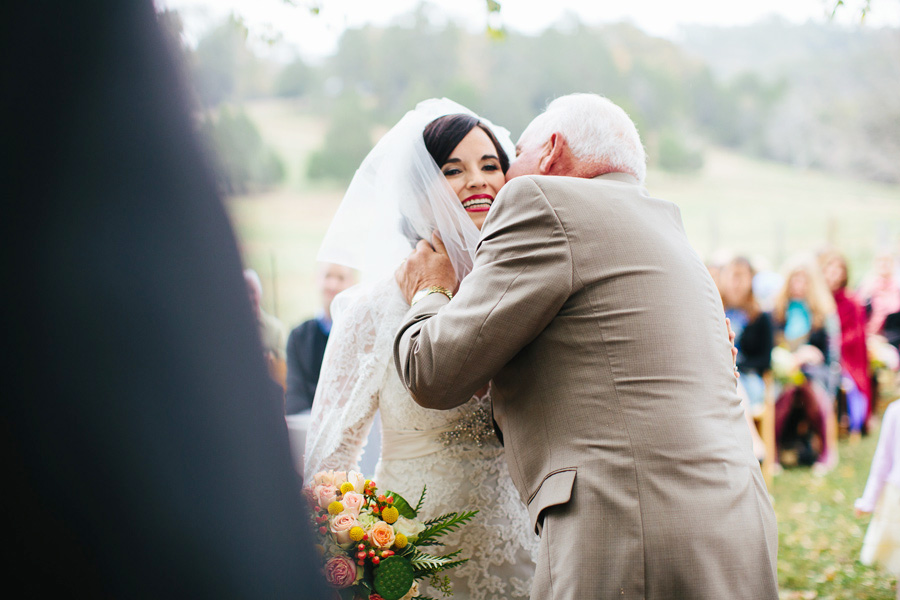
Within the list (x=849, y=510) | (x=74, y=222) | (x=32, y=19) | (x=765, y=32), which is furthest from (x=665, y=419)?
(x=765, y=32)

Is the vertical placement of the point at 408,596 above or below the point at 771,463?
above

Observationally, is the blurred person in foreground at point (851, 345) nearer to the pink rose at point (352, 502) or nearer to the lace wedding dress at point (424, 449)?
the lace wedding dress at point (424, 449)

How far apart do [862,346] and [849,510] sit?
3459 mm

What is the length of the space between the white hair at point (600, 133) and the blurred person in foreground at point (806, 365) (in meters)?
6.76

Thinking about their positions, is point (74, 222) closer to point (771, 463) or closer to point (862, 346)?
point (771, 463)


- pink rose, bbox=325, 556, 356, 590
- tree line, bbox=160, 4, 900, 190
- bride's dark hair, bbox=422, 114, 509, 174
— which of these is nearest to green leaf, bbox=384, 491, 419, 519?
Result: pink rose, bbox=325, 556, 356, 590

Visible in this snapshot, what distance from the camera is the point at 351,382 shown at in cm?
253

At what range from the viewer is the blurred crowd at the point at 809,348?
7570 millimetres

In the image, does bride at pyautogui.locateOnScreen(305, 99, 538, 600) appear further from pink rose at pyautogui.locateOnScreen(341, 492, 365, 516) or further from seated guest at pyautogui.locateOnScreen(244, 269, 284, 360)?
seated guest at pyautogui.locateOnScreen(244, 269, 284, 360)

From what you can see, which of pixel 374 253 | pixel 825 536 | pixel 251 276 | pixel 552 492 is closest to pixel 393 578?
pixel 552 492

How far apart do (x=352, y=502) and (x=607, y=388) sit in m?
0.84

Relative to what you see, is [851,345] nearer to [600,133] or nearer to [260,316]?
[600,133]

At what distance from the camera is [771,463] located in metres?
7.48

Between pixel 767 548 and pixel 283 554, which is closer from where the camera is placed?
pixel 283 554
